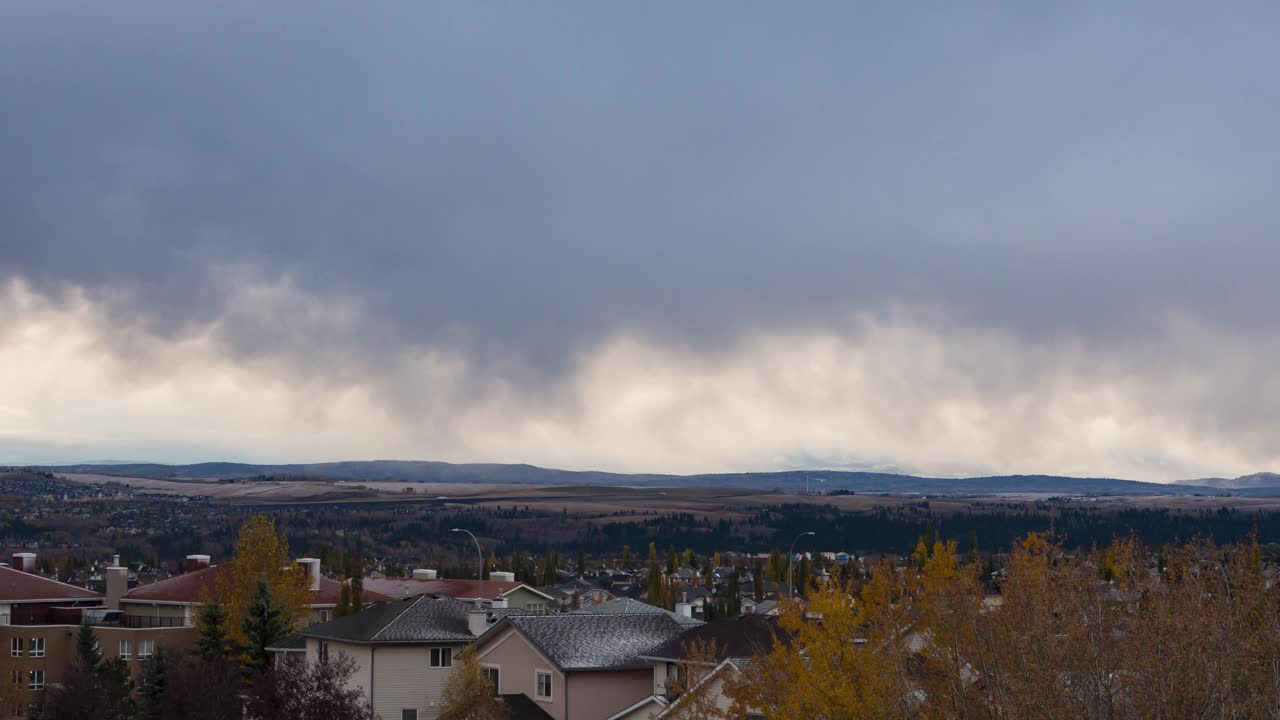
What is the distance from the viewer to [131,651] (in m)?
92.8

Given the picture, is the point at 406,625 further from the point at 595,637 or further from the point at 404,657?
the point at 595,637

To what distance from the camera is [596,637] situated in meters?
64.9

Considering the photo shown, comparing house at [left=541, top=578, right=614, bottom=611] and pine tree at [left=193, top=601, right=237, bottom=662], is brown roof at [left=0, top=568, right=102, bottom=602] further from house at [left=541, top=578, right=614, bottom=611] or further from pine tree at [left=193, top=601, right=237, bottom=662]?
house at [left=541, top=578, right=614, bottom=611]

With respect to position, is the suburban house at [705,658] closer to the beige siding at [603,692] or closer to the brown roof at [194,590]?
the beige siding at [603,692]

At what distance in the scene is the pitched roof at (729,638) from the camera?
5696 centimetres

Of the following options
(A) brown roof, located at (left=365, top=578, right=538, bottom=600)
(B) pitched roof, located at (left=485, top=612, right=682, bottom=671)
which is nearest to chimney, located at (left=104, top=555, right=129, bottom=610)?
(A) brown roof, located at (left=365, top=578, right=538, bottom=600)

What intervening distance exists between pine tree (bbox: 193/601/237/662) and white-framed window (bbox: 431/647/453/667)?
20066 millimetres

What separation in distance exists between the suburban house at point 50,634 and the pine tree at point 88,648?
2.76m

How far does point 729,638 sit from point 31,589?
203 ft

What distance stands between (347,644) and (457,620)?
585 centimetres

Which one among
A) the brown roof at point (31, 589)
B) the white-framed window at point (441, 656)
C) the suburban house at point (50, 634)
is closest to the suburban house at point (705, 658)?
the white-framed window at point (441, 656)

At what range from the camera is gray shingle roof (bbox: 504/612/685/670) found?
205 ft

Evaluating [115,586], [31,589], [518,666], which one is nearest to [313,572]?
[115,586]

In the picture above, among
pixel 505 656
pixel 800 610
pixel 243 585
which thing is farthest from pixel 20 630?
pixel 800 610
